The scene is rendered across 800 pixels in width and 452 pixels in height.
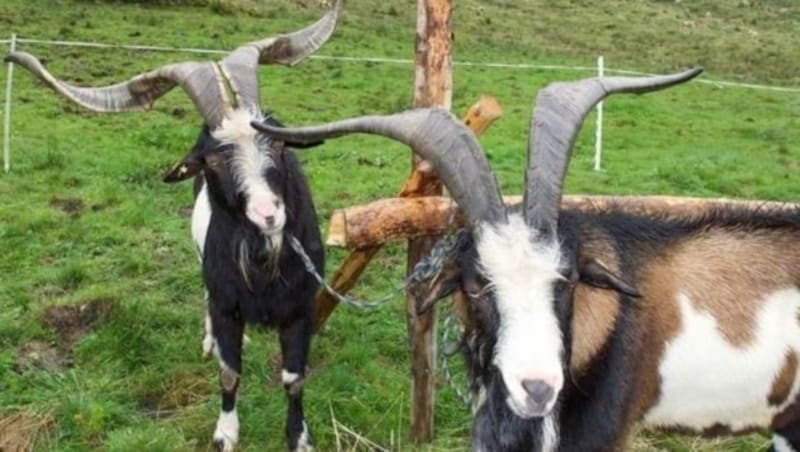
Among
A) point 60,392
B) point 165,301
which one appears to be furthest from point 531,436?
point 165,301

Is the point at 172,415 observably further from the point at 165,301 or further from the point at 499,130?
the point at 499,130

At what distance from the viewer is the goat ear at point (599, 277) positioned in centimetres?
414

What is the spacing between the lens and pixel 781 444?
16.1 feet

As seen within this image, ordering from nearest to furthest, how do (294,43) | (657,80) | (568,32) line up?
(657,80)
(294,43)
(568,32)

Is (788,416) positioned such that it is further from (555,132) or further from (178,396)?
(178,396)

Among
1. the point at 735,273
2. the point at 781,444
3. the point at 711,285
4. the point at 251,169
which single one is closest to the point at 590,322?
the point at 711,285

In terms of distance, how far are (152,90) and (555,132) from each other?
9.04 ft

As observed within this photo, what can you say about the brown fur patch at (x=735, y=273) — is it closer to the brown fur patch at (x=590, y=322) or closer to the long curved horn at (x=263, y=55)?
the brown fur patch at (x=590, y=322)

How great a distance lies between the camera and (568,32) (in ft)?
96.5

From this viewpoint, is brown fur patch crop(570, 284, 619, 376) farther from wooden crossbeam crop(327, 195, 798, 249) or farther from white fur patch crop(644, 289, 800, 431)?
wooden crossbeam crop(327, 195, 798, 249)

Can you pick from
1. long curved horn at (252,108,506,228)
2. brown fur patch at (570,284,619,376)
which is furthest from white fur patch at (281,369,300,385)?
brown fur patch at (570,284,619,376)

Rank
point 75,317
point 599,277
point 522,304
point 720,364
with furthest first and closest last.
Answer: point 75,317 < point 720,364 < point 599,277 < point 522,304

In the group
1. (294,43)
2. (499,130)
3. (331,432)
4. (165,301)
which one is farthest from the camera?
(499,130)

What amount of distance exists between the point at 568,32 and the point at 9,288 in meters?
23.8
